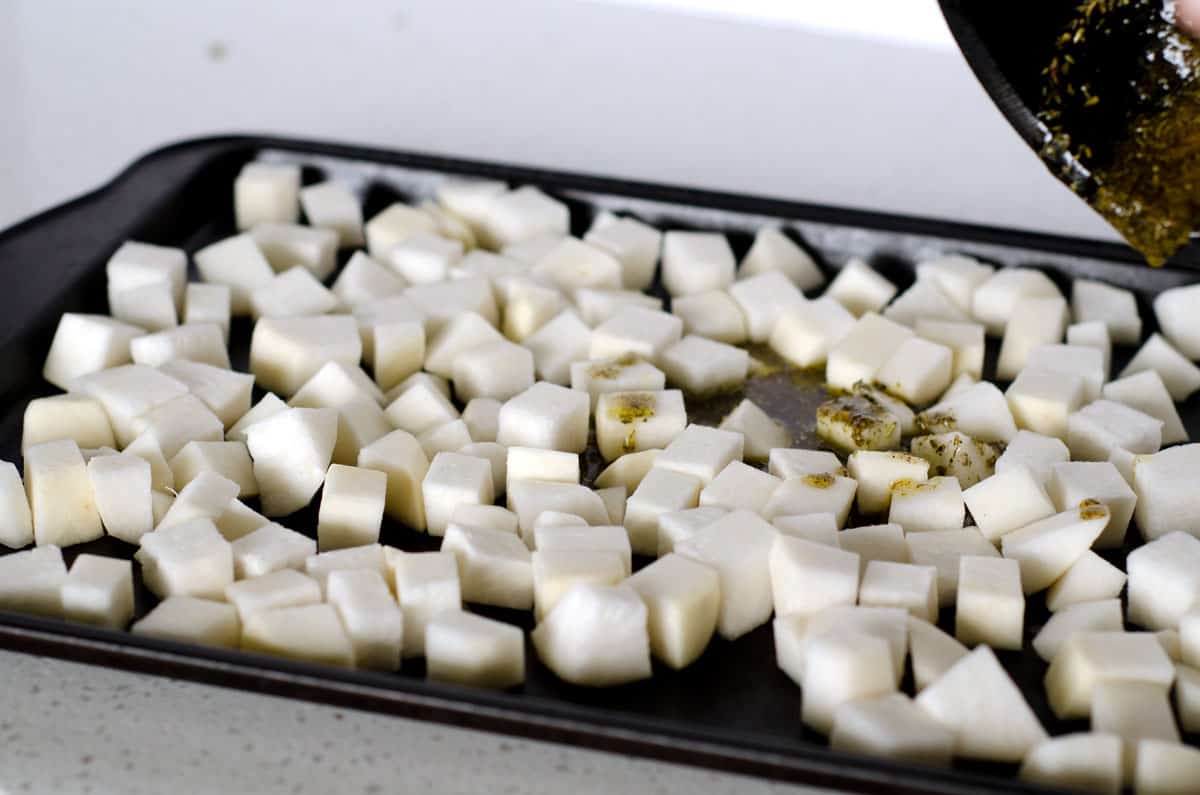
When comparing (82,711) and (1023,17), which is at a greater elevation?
(1023,17)

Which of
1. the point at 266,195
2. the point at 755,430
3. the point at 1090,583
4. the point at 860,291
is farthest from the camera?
the point at 266,195

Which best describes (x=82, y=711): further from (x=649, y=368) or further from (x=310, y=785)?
(x=649, y=368)

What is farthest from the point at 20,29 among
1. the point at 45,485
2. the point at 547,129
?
the point at 45,485

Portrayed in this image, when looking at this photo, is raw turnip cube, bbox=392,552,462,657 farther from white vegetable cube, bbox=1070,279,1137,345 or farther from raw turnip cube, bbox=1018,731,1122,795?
white vegetable cube, bbox=1070,279,1137,345

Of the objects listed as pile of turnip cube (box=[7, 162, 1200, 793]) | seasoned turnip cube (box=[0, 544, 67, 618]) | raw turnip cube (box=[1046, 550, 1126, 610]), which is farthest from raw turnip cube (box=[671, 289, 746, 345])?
seasoned turnip cube (box=[0, 544, 67, 618])

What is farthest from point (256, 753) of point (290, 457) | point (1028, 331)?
point (1028, 331)

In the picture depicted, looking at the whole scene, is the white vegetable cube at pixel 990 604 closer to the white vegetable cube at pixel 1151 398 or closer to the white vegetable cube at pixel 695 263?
the white vegetable cube at pixel 1151 398

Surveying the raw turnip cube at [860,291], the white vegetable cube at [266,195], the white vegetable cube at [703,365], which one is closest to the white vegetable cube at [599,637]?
the white vegetable cube at [703,365]

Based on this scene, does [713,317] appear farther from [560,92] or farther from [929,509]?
[560,92]
